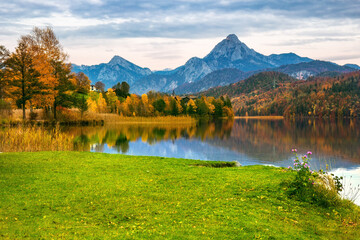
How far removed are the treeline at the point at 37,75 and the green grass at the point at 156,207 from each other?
117 feet

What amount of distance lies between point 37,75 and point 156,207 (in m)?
44.8

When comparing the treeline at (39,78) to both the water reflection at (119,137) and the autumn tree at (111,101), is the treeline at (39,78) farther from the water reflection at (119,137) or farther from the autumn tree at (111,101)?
the autumn tree at (111,101)

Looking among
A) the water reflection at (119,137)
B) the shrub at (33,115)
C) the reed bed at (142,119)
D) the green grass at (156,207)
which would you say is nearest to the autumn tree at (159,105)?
the reed bed at (142,119)

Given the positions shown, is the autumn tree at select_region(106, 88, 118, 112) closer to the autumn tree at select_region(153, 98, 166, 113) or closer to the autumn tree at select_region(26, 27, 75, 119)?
the autumn tree at select_region(153, 98, 166, 113)

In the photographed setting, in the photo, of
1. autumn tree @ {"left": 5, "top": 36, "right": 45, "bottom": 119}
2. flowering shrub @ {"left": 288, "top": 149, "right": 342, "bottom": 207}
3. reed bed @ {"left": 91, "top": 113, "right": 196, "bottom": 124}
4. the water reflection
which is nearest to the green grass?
flowering shrub @ {"left": 288, "top": 149, "right": 342, "bottom": 207}

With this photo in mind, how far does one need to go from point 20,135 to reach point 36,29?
36465 millimetres

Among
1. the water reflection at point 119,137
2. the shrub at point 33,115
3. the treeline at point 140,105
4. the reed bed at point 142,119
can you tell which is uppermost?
the treeline at point 140,105

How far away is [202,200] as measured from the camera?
10.3 m

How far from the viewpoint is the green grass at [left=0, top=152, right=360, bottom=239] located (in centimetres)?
775

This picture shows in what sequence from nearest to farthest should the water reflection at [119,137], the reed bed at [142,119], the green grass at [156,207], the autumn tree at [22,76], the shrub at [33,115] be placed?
the green grass at [156,207] → the water reflection at [119,137] → the autumn tree at [22,76] → the shrub at [33,115] → the reed bed at [142,119]

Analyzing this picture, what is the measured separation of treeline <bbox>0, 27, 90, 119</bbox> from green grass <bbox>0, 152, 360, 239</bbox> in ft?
117

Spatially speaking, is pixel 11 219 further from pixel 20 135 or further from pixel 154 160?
pixel 20 135

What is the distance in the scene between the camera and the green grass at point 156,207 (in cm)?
775

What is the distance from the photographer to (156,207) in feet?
31.1
